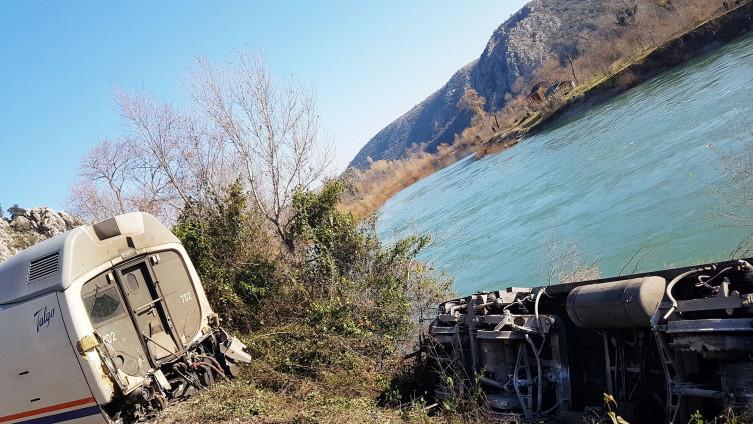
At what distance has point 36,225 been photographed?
31250 mm

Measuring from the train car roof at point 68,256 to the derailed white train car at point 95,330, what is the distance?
0.02 metres

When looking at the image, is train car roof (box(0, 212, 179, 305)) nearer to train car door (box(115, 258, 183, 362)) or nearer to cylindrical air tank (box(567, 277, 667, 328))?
train car door (box(115, 258, 183, 362))

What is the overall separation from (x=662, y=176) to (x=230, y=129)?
14046mm

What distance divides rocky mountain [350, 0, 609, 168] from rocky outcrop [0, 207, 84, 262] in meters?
75.7

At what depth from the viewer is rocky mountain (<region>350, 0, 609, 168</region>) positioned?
97312mm

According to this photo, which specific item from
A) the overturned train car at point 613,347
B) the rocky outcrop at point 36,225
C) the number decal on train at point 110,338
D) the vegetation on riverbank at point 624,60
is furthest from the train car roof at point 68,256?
the rocky outcrop at point 36,225

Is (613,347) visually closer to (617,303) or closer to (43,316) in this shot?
(617,303)

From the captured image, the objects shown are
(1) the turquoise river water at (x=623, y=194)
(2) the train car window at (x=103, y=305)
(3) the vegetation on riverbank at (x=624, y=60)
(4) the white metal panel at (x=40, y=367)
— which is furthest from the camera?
(3) the vegetation on riverbank at (x=624, y=60)

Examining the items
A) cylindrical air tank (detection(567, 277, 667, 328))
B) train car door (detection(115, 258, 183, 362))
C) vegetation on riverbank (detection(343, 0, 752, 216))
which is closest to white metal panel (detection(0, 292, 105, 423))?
train car door (detection(115, 258, 183, 362))

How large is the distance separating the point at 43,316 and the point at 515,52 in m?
125

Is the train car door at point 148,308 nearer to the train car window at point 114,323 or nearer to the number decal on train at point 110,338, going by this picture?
the train car window at point 114,323

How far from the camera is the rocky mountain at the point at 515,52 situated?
9731 cm

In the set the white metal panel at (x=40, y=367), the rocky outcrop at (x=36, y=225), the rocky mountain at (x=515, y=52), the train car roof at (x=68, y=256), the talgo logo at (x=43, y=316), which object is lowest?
the white metal panel at (x=40, y=367)

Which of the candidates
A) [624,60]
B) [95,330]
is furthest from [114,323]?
[624,60]
